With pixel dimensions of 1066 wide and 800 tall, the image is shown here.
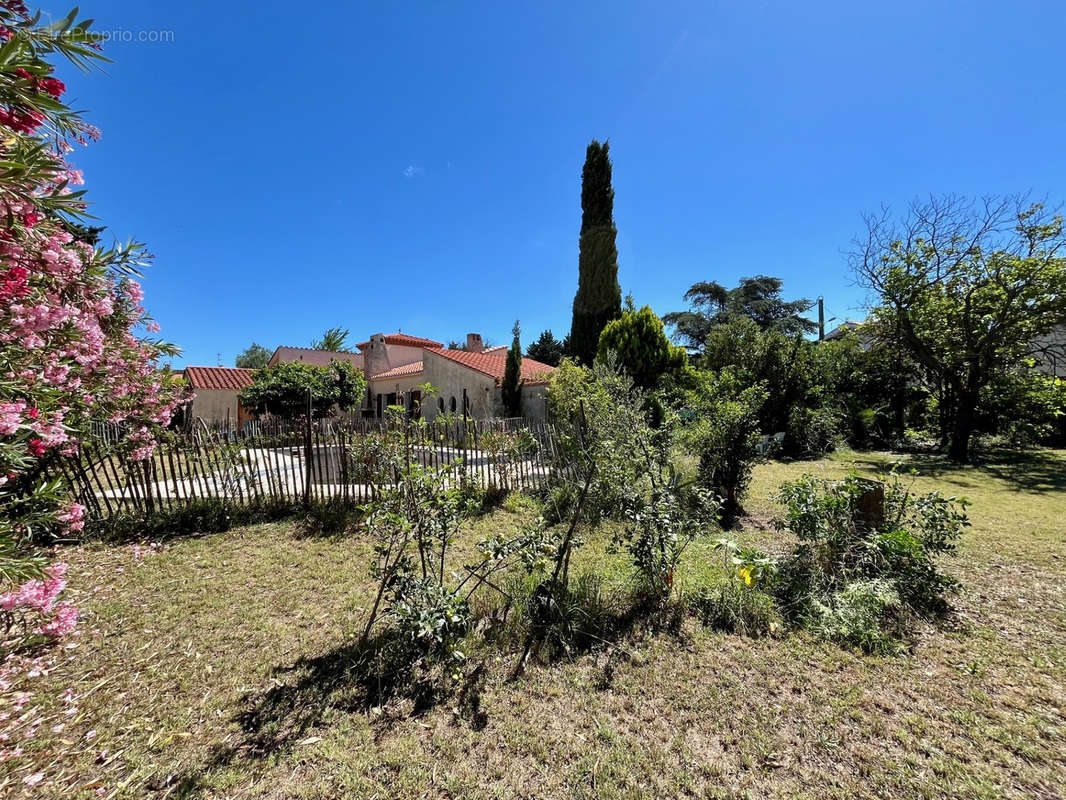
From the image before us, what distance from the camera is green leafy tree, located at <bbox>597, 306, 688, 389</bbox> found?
1395 cm

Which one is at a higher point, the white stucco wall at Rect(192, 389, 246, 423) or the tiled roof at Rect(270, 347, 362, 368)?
the tiled roof at Rect(270, 347, 362, 368)

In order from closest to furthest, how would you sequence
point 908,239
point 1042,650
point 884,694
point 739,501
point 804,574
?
point 884,694 < point 1042,650 < point 804,574 < point 739,501 < point 908,239

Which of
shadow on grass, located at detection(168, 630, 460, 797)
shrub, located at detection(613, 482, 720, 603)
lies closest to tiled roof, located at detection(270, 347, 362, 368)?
shadow on grass, located at detection(168, 630, 460, 797)

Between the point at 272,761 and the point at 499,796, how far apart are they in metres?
1.32

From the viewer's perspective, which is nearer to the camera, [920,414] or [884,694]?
[884,694]

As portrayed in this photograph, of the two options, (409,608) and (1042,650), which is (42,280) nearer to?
(409,608)

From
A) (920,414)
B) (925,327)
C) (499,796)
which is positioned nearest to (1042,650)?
(499,796)

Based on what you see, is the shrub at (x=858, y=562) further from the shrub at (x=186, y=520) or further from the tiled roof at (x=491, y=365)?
the tiled roof at (x=491, y=365)

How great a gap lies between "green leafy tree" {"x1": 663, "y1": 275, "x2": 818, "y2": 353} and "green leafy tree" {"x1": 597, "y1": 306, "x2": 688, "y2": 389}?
14566 millimetres

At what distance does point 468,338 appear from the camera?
25.9 meters

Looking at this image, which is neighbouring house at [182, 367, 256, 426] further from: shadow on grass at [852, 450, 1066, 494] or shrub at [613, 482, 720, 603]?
shadow on grass at [852, 450, 1066, 494]

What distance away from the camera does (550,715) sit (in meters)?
2.49

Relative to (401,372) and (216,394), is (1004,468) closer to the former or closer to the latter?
(401,372)

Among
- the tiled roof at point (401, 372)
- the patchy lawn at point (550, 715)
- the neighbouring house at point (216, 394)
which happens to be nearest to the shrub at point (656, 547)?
the patchy lawn at point (550, 715)
